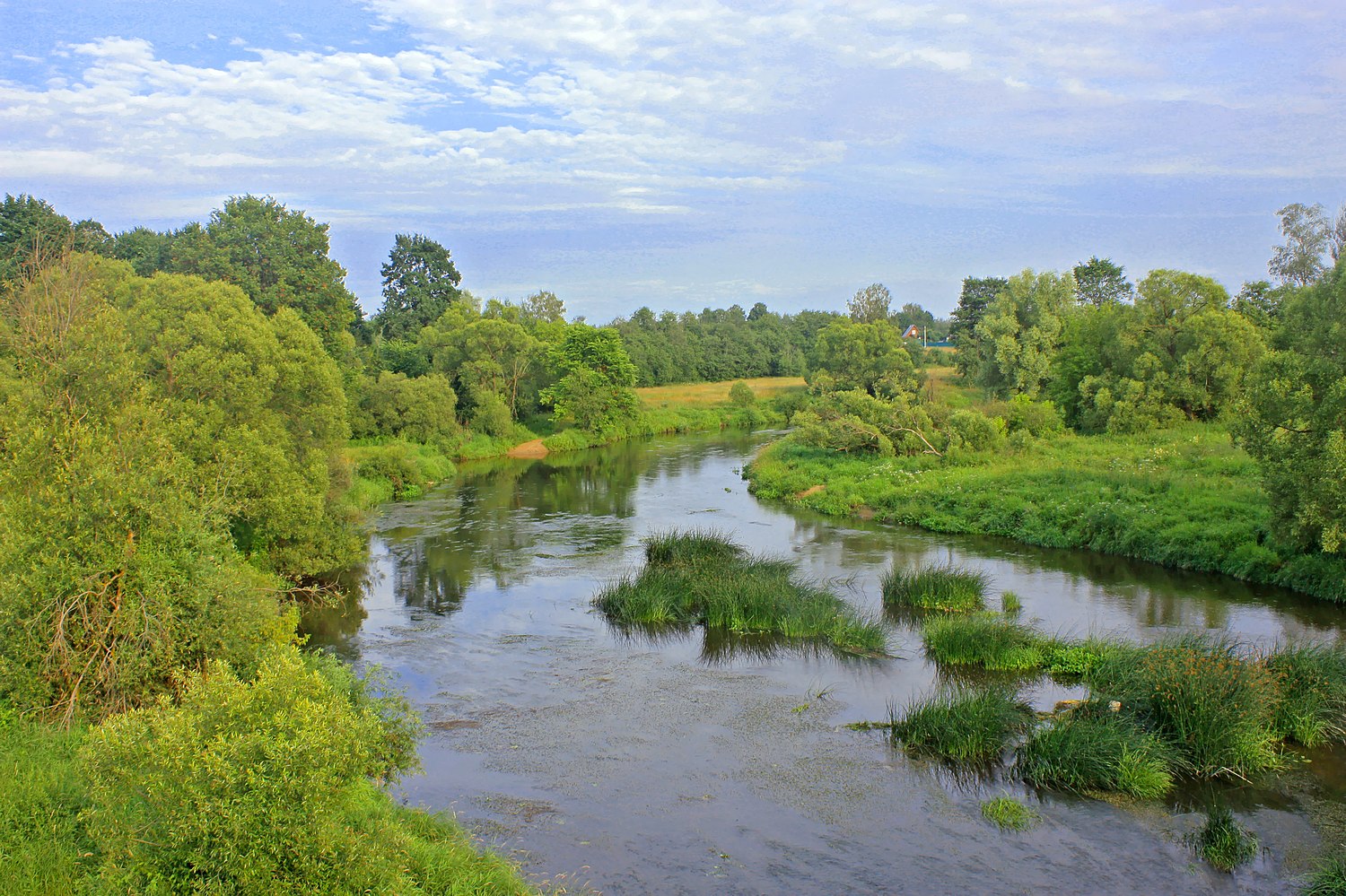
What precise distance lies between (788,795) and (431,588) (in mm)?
14598

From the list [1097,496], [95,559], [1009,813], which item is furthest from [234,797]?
[1097,496]

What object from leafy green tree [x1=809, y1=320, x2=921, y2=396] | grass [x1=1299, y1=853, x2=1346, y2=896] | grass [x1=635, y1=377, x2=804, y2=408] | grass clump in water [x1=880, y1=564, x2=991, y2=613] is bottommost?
grass [x1=1299, y1=853, x2=1346, y2=896]

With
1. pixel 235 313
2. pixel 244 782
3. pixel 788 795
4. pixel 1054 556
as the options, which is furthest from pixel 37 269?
pixel 1054 556

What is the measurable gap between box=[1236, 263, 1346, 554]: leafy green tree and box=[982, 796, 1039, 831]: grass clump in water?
38.3 ft

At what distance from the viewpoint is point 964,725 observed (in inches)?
535

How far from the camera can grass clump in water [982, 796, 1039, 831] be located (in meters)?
11.6

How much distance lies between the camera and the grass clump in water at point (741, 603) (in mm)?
19297

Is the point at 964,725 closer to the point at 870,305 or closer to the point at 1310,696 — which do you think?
the point at 1310,696

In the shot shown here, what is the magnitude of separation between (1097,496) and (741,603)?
14.4 m

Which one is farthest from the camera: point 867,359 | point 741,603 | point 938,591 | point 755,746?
point 867,359

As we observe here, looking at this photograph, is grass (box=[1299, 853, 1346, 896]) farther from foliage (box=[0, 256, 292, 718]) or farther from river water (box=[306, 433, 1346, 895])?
foliage (box=[0, 256, 292, 718])

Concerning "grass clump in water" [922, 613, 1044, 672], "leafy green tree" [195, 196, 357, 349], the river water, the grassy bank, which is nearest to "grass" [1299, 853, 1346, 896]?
the river water

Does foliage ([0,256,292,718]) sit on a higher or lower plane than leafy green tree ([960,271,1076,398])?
lower

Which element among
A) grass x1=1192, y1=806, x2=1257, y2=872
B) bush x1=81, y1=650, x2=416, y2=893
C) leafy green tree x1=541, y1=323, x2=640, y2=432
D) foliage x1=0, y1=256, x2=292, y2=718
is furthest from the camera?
leafy green tree x1=541, y1=323, x2=640, y2=432
